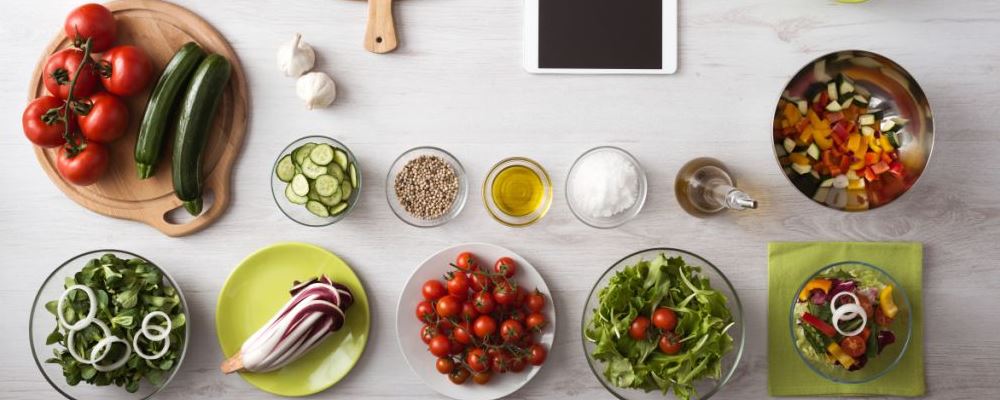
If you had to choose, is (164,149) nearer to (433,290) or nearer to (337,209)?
(337,209)

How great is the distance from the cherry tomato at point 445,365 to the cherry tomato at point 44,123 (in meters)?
0.97

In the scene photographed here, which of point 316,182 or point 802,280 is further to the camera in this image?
point 802,280

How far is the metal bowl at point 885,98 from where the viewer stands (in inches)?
63.2

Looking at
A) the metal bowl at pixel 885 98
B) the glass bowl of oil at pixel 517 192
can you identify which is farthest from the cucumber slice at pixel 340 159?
the metal bowl at pixel 885 98

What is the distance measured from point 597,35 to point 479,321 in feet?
2.35

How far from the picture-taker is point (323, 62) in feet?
5.48

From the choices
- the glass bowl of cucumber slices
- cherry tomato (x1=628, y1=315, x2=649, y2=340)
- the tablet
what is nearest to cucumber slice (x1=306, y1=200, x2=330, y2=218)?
the glass bowl of cucumber slices

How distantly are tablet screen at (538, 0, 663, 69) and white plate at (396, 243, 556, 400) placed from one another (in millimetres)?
472

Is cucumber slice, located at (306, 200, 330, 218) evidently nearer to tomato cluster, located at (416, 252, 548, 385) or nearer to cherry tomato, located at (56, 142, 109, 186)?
tomato cluster, located at (416, 252, 548, 385)

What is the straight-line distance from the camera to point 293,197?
1.58 m

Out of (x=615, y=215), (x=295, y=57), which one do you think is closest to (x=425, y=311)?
(x=615, y=215)

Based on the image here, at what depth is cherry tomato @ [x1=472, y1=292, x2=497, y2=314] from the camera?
158 cm

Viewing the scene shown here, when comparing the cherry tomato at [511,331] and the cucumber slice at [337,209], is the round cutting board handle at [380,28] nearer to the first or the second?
the cucumber slice at [337,209]

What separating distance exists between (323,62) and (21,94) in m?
0.71
